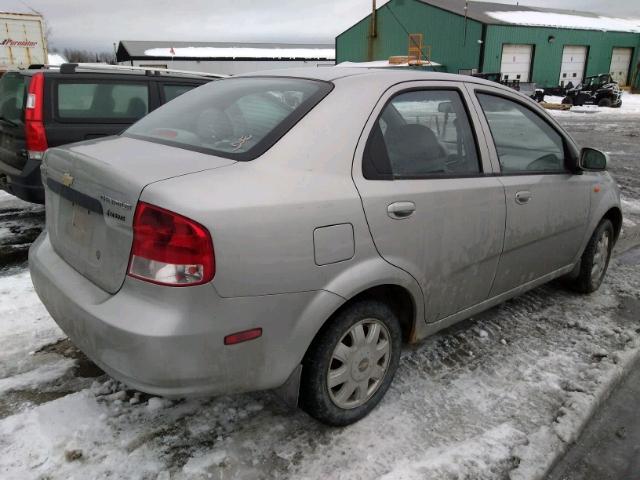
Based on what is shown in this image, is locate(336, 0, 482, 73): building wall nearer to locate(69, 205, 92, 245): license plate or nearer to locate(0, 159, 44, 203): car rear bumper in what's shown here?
locate(0, 159, 44, 203): car rear bumper

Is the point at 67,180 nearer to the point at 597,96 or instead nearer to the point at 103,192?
the point at 103,192

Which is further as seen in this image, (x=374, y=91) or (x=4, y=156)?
(x=4, y=156)

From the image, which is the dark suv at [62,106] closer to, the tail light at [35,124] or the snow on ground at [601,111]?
the tail light at [35,124]

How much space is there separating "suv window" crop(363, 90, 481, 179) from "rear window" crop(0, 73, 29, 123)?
433cm

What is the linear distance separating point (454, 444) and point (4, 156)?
17.3ft

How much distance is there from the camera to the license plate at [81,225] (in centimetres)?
212

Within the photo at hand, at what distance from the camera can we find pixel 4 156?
5.30 metres

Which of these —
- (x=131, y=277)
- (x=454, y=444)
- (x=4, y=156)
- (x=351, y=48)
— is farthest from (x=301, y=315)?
(x=351, y=48)

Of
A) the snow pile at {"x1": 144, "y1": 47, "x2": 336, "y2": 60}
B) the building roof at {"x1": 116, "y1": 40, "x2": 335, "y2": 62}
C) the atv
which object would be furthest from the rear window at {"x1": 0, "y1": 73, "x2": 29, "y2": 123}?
the snow pile at {"x1": 144, "y1": 47, "x2": 336, "y2": 60}

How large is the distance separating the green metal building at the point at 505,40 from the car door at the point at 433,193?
2925 cm

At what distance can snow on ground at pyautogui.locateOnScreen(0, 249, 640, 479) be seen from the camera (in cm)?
215

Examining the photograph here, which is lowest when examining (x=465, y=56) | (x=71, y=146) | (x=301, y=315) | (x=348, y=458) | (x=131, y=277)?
(x=348, y=458)

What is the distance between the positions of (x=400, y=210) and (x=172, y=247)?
1042 millimetres

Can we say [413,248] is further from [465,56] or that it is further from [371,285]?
[465,56]
